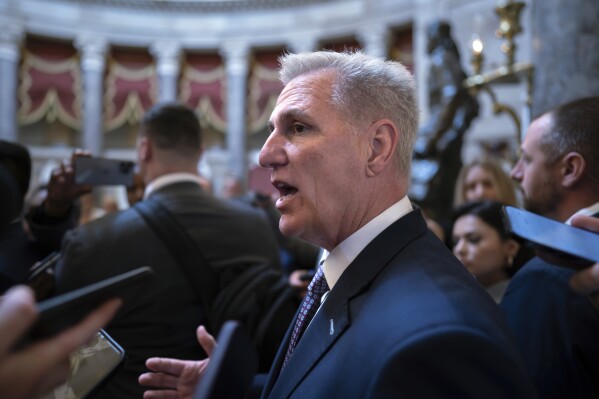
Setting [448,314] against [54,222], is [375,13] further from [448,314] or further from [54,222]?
[448,314]

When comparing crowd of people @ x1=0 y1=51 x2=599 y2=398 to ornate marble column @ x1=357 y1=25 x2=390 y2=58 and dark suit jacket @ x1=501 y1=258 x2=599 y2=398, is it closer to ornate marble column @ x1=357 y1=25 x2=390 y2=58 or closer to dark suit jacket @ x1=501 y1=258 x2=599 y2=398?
dark suit jacket @ x1=501 y1=258 x2=599 y2=398

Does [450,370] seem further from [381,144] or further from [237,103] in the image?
[237,103]

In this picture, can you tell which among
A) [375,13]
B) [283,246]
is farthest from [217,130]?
[283,246]

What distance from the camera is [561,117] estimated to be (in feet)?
5.01

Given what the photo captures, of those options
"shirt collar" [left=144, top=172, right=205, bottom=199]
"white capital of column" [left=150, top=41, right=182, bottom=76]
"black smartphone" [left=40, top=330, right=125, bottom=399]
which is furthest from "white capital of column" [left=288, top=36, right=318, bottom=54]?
"black smartphone" [left=40, top=330, right=125, bottom=399]

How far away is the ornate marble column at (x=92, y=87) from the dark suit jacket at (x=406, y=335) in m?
14.3

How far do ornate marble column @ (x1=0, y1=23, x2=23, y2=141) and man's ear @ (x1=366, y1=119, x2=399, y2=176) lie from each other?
46.0ft

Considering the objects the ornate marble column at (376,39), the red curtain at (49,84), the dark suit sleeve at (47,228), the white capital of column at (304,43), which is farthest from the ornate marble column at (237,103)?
the dark suit sleeve at (47,228)

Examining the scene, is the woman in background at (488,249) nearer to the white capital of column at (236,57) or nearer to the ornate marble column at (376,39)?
the ornate marble column at (376,39)

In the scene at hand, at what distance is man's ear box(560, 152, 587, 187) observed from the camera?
4.75 feet

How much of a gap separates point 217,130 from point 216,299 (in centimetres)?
1443

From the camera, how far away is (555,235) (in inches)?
36.8

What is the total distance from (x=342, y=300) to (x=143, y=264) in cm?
103

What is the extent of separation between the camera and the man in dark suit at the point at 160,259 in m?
1.79
